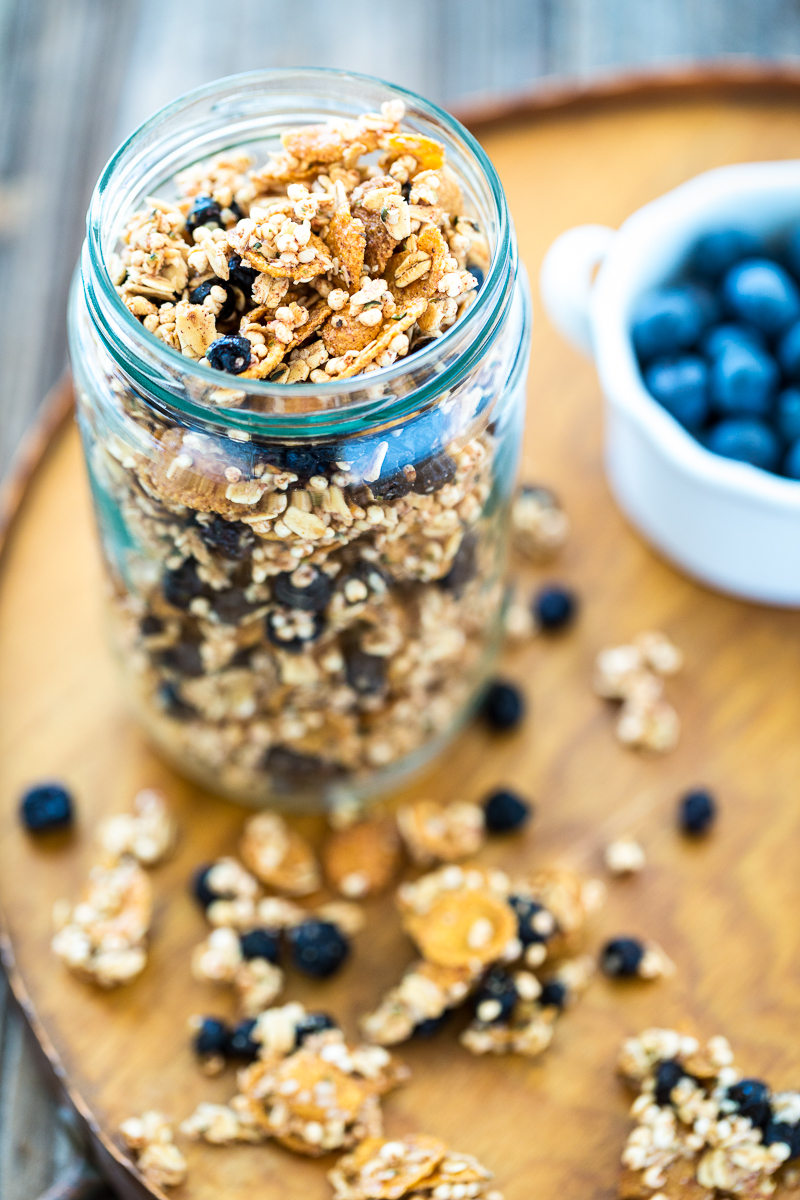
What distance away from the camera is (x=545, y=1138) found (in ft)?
2.73

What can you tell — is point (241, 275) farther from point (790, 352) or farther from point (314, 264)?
point (790, 352)

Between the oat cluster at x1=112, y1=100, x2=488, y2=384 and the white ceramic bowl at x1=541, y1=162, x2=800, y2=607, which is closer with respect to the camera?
the oat cluster at x1=112, y1=100, x2=488, y2=384

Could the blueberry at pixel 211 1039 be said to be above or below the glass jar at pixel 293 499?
below

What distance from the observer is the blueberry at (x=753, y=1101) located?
0.82m

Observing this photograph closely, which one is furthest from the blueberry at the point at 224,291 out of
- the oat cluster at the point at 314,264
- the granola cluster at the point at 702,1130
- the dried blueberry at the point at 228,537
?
the granola cluster at the point at 702,1130

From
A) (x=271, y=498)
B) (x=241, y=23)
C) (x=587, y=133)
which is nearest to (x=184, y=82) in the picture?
(x=241, y=23)

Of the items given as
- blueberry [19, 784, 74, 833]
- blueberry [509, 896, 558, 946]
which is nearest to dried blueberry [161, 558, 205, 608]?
blueberry [19, 784, 74, 833]

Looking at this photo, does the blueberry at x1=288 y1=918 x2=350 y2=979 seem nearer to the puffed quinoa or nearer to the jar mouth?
the puffed quinoa

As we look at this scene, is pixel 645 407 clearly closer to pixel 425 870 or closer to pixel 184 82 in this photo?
pixel 425 870

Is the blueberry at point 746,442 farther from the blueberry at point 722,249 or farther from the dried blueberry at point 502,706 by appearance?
the dried blueberry at point 502,706

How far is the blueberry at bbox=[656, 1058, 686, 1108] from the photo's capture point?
0.83 meters

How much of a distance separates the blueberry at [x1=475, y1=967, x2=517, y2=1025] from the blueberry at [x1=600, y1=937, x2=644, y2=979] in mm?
75

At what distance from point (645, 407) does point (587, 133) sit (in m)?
0.41

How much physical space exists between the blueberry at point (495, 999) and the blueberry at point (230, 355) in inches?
18.8
